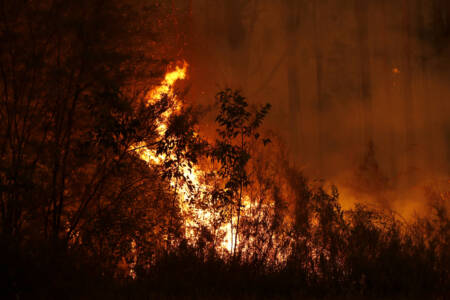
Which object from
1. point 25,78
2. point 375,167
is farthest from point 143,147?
point 375,167

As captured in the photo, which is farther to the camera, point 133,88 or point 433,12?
point 433,12

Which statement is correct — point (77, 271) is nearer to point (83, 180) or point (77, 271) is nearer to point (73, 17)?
point (83, 180)

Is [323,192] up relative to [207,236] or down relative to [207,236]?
up

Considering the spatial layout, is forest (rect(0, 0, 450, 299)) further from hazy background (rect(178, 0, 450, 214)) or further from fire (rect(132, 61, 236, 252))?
hazy background (rect(178, 0, 450, 214))

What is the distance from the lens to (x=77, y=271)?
7145 mm

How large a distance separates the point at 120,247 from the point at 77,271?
98.8 inches

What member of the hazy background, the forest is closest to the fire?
the forest

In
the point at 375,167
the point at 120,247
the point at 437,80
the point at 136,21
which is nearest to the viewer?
the point at 120,247

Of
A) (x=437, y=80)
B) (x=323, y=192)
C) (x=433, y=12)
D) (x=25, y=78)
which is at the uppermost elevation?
(x=433, y=12)

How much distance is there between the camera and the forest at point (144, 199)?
7.23m

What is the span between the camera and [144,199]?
11.0 metres

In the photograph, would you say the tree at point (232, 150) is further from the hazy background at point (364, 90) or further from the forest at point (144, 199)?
the hazy background at point (364, 90)

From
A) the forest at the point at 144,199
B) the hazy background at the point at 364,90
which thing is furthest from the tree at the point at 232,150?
the hazy background at the point at 364,90

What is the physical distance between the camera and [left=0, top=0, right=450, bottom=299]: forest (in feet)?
23.7
